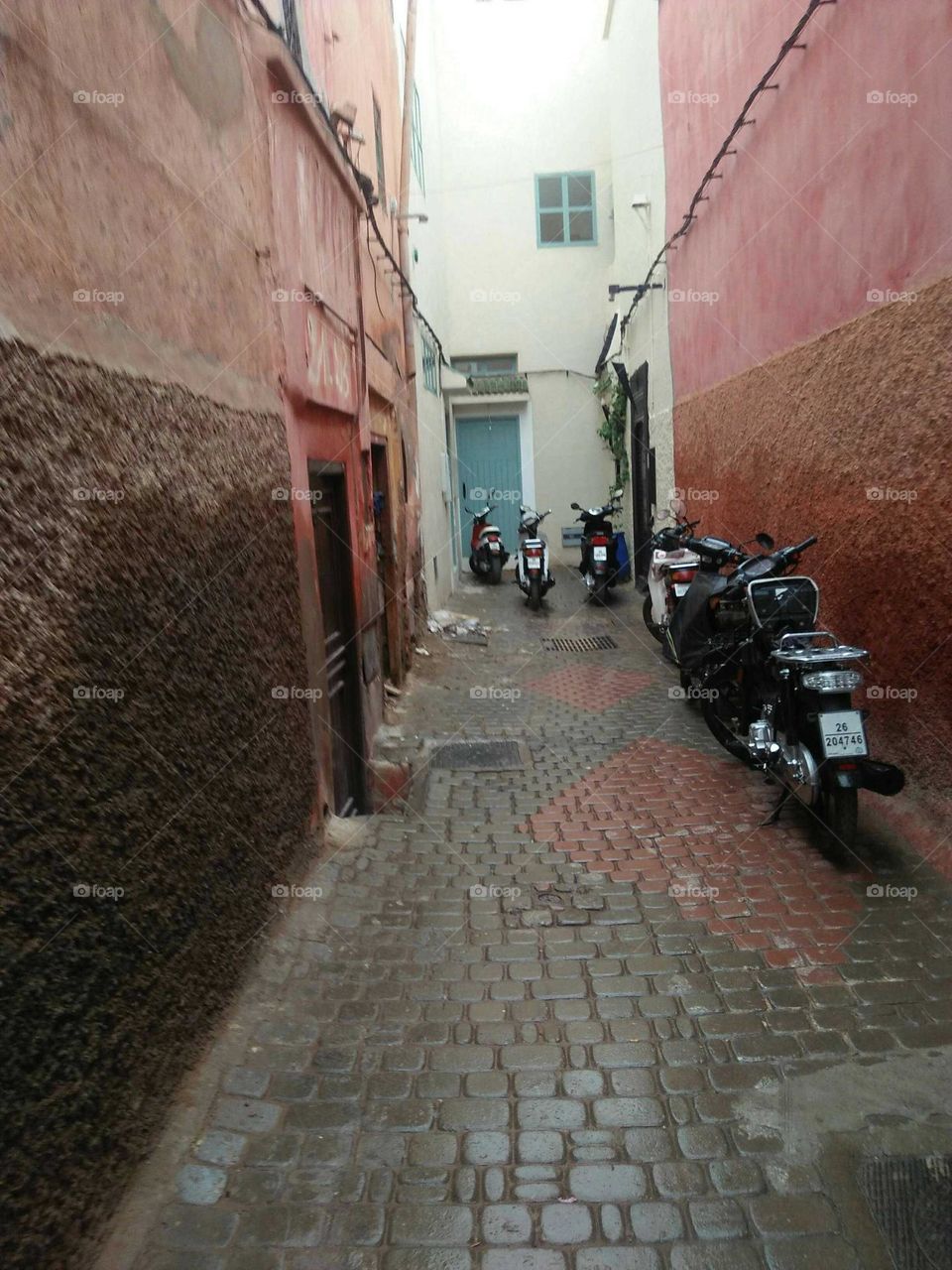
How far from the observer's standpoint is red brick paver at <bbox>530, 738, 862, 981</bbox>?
381 centimetres

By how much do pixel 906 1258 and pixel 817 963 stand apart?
1.37 metres

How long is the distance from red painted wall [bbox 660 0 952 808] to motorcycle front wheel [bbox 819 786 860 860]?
40 cm

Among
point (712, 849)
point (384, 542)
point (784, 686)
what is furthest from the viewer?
Result: point (384, 542)

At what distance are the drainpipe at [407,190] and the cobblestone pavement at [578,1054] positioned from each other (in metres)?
6.67

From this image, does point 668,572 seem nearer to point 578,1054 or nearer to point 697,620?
point 697,620

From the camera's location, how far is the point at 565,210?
52.7 ft

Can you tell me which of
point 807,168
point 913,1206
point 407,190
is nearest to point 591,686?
point 807,168

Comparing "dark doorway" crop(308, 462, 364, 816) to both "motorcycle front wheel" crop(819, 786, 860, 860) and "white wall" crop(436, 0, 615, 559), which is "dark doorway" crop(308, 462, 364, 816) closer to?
"motorcycle front wheel" crop(819, 786, 860, 860)

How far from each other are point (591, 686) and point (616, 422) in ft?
24.6

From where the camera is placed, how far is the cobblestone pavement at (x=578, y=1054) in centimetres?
233

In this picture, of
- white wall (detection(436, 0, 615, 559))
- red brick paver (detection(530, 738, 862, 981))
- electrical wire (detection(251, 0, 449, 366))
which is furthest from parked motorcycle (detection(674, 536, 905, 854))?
white wall (detection(436, 0, 615, 559))

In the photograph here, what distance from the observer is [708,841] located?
471cm

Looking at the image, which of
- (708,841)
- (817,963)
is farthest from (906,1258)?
(708,841)

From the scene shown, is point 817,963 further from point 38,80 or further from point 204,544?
point 38,80
